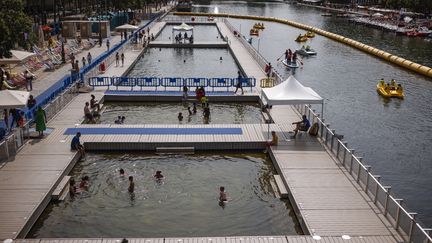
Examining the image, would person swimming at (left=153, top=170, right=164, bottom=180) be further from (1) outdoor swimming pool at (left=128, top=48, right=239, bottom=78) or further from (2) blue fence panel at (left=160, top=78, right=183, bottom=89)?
(1) outdoor swimming pool at (left=128, top=48, right=239, bottom=78)

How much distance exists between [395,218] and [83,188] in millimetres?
12584

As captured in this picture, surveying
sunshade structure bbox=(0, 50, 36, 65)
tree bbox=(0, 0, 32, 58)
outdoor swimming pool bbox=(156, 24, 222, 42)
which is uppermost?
tree bbox=(0, 0, 32, 58)

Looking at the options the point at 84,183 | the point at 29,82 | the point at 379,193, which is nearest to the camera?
the point at 379,193

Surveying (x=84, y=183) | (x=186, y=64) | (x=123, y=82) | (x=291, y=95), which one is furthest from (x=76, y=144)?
(x=186, y=64)

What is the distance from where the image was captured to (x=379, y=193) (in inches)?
672

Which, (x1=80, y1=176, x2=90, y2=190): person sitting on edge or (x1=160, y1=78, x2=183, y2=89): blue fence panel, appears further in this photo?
(x1=160, y1=78, x2=183, y2=89): blue fence panel

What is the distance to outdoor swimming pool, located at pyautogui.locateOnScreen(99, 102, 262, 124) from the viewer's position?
30.2 meters

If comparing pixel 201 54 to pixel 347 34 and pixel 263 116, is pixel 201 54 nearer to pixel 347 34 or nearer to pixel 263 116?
pixel 263 116

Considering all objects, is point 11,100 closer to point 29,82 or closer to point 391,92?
point 29,82

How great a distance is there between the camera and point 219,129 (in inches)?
1046

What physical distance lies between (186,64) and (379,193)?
37.1m

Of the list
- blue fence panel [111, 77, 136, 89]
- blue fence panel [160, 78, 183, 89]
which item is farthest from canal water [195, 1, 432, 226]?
blue fence panel [111, 77, 136, 89]

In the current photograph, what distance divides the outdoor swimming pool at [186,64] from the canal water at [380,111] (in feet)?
20.4

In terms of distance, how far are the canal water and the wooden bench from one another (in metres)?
14.6
